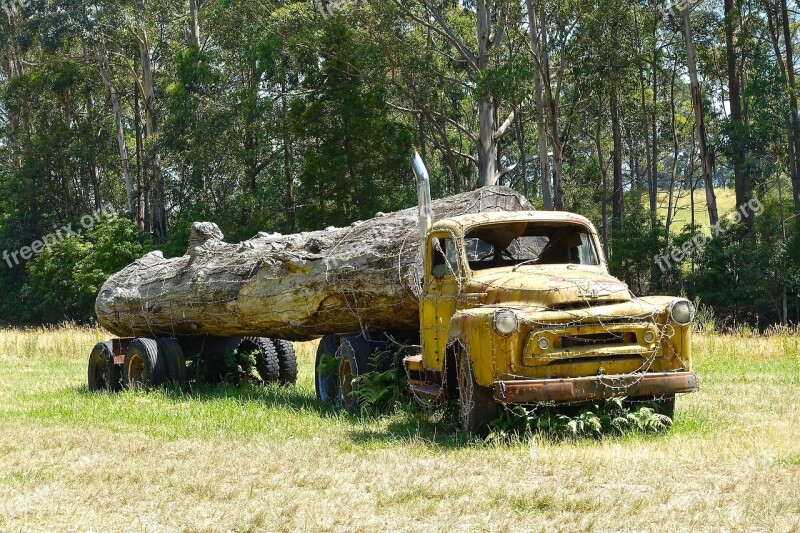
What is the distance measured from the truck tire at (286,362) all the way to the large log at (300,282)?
1.25 metres

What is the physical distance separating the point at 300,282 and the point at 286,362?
3.81m

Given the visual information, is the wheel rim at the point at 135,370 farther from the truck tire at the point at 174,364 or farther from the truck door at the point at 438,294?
the truck door at the point at 438,294

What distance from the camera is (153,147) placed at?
45688mm

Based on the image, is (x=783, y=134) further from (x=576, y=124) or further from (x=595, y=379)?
(x=595, y=379)

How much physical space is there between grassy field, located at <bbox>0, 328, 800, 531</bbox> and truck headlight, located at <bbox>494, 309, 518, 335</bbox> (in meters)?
0.99

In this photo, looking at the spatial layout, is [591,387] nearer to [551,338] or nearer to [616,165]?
[551,338]

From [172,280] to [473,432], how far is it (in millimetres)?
8094

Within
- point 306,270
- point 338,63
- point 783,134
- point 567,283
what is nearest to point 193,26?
point 338,63

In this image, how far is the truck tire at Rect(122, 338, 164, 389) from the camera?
15.8 m

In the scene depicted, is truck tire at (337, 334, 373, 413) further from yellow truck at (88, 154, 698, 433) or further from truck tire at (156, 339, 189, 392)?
truck tire at (156, 339, 189, 392)

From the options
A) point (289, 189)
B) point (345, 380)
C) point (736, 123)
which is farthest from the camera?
point (289, 189)

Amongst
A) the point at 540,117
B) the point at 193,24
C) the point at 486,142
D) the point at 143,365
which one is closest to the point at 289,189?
the point at 193,24

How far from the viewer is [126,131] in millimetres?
61812

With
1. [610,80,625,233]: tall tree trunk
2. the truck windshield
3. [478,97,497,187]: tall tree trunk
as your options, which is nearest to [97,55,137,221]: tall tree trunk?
[478,97,497,187]: tall tree trunk
